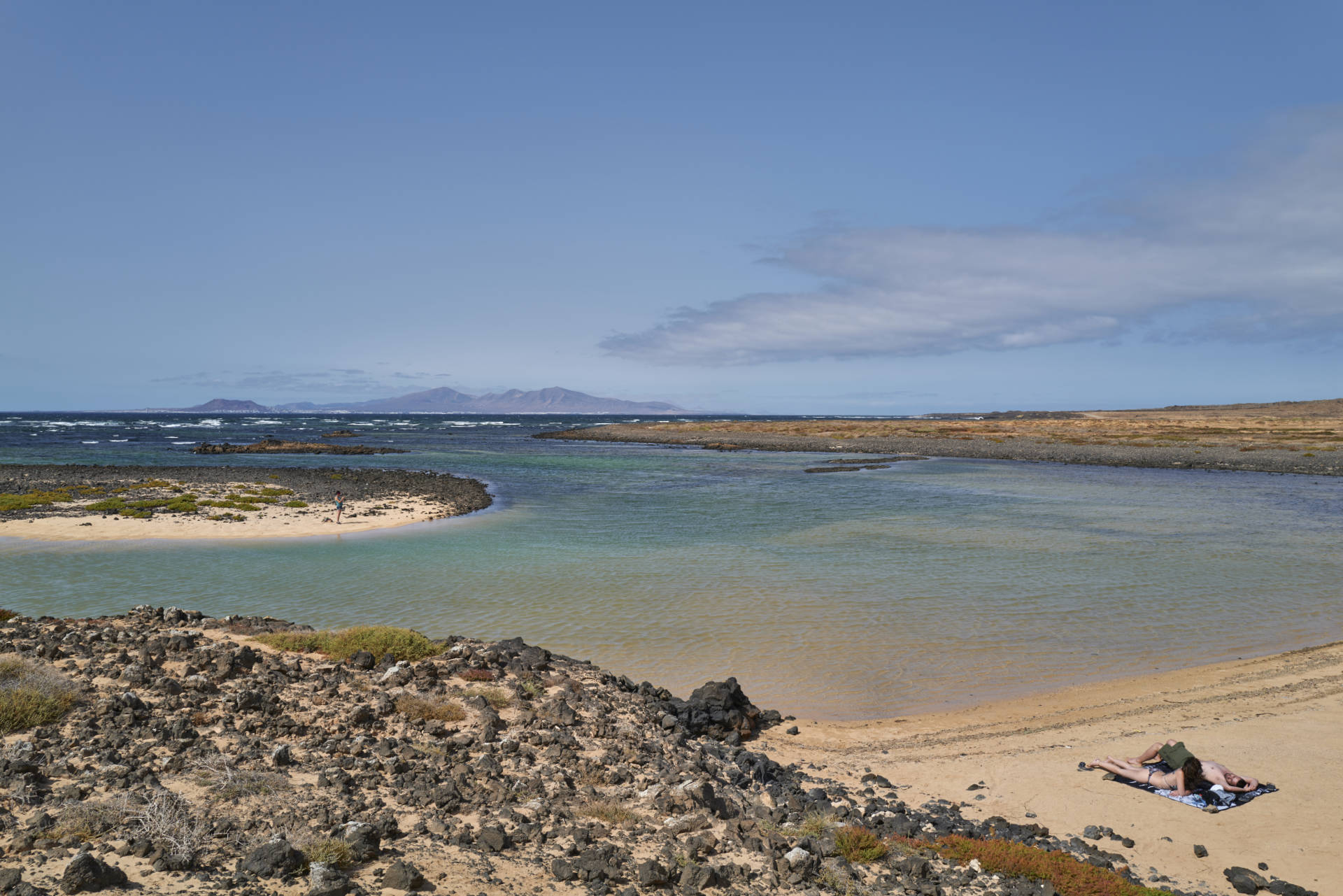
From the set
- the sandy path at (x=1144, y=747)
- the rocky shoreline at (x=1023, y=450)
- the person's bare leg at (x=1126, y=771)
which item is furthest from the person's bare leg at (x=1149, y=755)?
the rocky shoreline at (x=1023, y=450)

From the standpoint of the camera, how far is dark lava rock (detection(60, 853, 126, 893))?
5027mm

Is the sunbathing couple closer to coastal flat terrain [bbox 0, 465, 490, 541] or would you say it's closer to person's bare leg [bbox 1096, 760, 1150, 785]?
person's bare leg [bbox 1096, 760, 1150, 785]

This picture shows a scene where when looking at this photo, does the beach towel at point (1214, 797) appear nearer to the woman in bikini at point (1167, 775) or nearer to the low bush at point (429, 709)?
the woman in bikini at point (1167, 775)

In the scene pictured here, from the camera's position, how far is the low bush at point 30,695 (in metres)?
7.64

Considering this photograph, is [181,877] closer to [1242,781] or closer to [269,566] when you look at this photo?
[1242,781]

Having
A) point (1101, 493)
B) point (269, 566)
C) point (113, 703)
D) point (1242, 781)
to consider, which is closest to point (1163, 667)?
point (1242, 781)

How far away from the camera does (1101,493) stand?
134ft

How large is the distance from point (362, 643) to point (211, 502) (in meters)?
27.1

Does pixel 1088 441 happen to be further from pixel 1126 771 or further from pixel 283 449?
pixel 283 449

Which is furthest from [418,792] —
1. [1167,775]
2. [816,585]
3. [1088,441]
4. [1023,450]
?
[1088,441]

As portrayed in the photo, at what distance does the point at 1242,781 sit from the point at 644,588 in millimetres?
12256

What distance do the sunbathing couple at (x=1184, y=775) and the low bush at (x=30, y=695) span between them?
12117 mm

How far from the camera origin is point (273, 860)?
552 centimetres

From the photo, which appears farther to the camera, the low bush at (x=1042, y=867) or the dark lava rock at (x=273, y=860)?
the low bush at (x=1042, y=867)
